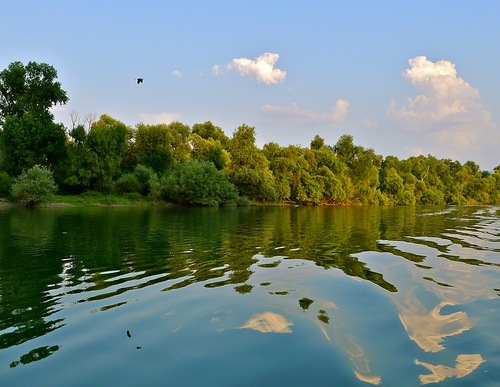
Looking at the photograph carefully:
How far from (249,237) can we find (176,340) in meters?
14.8

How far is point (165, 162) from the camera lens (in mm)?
75062

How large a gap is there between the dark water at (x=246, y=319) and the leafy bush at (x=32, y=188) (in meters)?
36.7

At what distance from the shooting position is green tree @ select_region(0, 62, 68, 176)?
58094 millimetres

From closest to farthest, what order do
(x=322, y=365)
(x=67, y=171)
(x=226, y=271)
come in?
(x=322, y=365), (x=226, y=271), (x=67, y=171)

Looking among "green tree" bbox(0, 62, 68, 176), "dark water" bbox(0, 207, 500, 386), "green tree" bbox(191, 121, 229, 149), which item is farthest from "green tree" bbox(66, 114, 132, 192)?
"dark water" bbox(0, 207, 500, 386)

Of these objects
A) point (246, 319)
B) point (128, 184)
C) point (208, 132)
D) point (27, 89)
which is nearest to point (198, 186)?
point (128, 184)

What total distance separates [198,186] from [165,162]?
15.8 meters

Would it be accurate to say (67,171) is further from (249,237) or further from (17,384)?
(17,384)

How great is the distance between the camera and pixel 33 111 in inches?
2420

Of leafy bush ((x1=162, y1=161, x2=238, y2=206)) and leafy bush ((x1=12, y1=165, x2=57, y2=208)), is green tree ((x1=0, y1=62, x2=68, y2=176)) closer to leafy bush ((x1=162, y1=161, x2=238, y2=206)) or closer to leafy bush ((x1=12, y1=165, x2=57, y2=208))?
leafy bush ((x1=12, y1=165, x2=57, y2=208))

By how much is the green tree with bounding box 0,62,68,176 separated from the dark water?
50092mm

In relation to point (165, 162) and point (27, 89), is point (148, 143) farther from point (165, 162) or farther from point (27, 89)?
point (27, 89)

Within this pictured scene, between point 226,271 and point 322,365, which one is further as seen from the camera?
point 226,271

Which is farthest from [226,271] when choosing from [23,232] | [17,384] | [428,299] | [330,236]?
[23,232]
